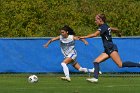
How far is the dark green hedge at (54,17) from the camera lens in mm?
25031

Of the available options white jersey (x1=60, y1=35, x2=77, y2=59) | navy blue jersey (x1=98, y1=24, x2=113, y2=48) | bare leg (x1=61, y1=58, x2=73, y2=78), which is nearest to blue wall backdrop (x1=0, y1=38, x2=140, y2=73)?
white jersey (x1=60, y1=35, x2=77, y2=59)

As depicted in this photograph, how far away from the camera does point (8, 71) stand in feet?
65.7

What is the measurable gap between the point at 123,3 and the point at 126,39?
28.8 ft

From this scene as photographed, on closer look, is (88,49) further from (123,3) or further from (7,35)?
(123,3)

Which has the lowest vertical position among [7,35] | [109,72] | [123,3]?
[109,72]

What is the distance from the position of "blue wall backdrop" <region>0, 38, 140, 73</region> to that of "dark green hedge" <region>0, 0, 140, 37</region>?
4.25m

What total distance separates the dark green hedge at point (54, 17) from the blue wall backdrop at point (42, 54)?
4.25 meters

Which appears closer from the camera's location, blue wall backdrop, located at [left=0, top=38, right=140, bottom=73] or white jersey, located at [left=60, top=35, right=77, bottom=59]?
white jersey, located at [left=60, top=35, right=77, bottom=59]

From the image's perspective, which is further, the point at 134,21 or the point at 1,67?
the point at 134,21

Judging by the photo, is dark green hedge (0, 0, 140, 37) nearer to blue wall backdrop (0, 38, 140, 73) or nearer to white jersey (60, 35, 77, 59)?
blue wall backdrop (0, 38, 140, 73)

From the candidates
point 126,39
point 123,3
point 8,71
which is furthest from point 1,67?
point 123,3

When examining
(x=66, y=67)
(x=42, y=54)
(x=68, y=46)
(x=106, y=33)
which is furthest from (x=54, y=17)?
(x=106, y=33)

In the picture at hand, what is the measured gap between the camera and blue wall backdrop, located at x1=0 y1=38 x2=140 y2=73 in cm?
1973

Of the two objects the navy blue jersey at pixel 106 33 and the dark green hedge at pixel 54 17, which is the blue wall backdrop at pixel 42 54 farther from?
the navy blue jersey at pixel 106 33
